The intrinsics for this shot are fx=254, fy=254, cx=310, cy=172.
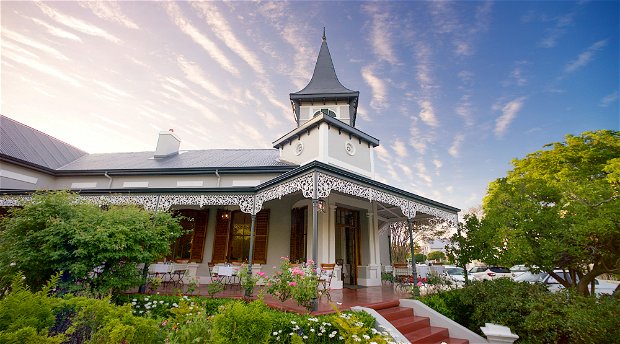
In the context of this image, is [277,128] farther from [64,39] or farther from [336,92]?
[64,39]

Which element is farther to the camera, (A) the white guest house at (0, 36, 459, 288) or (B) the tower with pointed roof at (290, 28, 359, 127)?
(B) the tower with pointed roof at (290, 28, 359, 127)

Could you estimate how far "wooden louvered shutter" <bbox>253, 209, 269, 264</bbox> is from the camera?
386 inches

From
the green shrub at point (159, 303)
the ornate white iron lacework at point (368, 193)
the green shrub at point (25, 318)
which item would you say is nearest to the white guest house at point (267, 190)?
the ornate white iron lacework at point (368, 193)

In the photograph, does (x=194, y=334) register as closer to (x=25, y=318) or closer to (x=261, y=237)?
(x=25, y=318)

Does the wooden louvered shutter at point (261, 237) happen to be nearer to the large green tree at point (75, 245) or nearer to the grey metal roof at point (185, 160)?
the grey metal roof at point (185, 160)

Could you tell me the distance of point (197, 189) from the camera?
28.8 feet

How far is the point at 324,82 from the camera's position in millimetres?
14273

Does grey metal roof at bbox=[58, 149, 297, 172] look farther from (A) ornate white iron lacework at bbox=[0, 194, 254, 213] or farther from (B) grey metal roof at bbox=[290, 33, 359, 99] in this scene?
(B) grey metal roof at bbox=[290, 33, 359, 99]

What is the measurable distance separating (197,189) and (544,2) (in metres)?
12.5

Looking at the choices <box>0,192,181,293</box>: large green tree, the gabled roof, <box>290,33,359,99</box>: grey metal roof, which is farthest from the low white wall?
<box>290,33,359,99</box>: grey metal roof

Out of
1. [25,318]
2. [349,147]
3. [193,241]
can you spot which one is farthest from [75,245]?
[349,147]

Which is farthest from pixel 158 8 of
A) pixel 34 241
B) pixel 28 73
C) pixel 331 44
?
pixel 331 44

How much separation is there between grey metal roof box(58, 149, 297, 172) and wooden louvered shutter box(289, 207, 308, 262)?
8.04 feet

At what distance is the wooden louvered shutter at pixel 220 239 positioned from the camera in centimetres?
997
